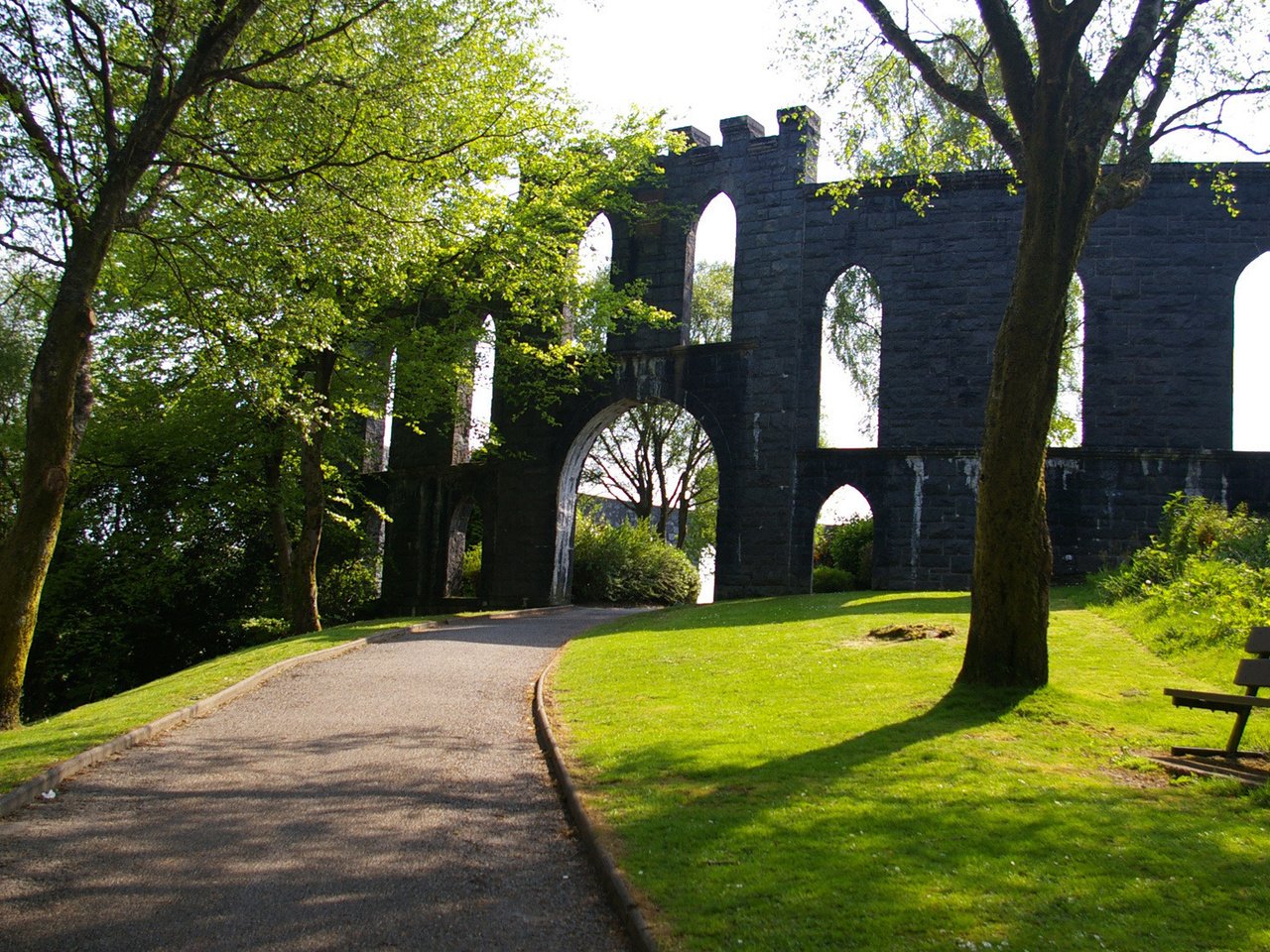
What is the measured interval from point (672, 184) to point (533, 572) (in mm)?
9347

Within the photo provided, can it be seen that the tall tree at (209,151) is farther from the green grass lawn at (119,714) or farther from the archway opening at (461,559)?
the archway opening at (461,559)

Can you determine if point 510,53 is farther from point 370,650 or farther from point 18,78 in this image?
point 370,650

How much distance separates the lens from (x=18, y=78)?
12273mm

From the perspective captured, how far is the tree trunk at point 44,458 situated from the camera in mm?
11266

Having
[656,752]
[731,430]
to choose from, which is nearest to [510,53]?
[731,430]

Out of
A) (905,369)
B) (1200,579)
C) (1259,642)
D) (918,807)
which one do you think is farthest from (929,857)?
(905,369)

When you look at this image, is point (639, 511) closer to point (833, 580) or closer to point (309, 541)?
point (833, 580)

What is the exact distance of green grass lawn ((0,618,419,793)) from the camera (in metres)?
7.97

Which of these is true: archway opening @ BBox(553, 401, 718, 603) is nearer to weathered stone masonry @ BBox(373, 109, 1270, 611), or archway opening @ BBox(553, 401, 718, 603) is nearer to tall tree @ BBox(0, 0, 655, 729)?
weathered stone masonry @ BBox(373, 109, 1270, 611)

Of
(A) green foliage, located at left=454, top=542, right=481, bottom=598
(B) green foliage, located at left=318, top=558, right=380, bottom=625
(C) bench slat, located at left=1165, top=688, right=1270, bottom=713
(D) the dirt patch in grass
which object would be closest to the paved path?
(C) bench slat, located at left=1165, top=688, right=1270, bottom=713

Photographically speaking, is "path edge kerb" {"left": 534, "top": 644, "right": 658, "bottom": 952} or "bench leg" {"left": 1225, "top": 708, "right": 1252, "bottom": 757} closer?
"path edge kerb" {"left": 534, "top": 644, "right": 658, "bottom": 952}

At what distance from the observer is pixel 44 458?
11328 millimetres

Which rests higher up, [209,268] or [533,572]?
[209,268]

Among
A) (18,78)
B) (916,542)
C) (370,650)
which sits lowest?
(370,650)
